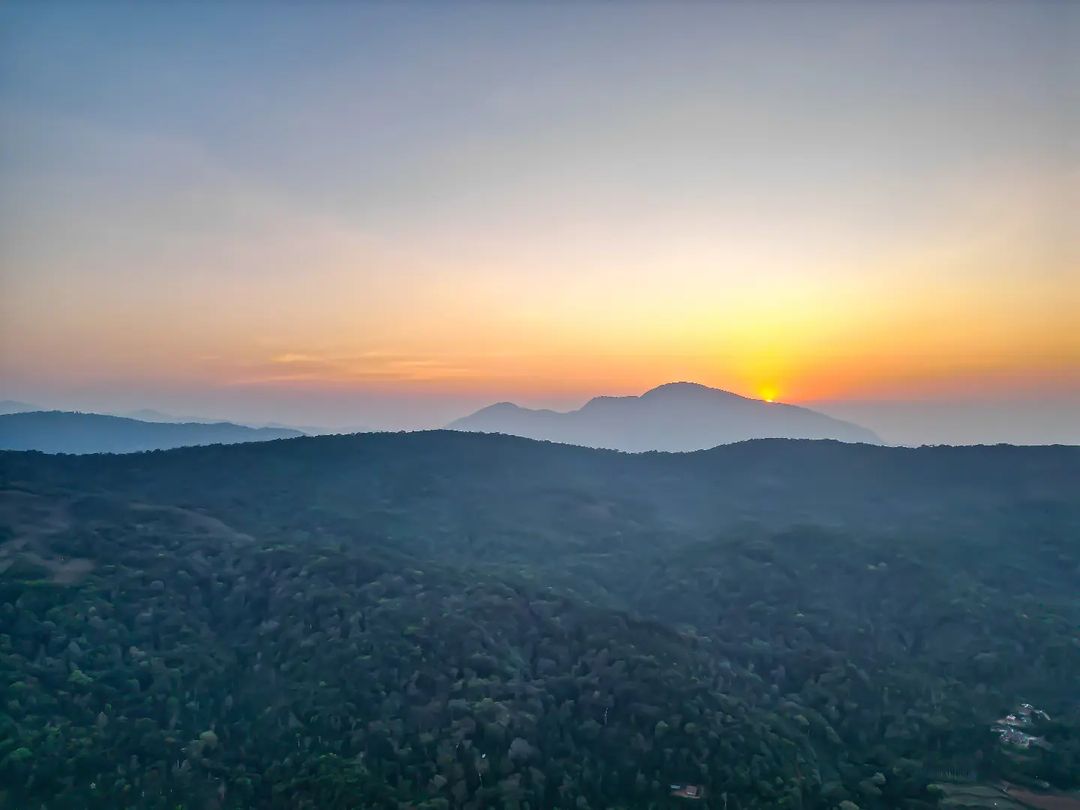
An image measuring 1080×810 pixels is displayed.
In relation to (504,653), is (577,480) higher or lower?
higher

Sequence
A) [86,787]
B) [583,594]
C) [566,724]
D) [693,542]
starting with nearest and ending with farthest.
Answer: [86,787] → [566,724] → [583,594] → [693,542]

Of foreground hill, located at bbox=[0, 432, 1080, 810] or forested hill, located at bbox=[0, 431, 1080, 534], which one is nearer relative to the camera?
foreground hill, located at bbox=[0, 432, 1080, 810]

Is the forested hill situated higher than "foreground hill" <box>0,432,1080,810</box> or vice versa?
the forested hill

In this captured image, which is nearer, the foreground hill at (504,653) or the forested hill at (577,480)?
the foreground hill at (504,653)

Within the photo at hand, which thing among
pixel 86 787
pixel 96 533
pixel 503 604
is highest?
pixel 96 533

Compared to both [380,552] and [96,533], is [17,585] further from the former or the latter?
[380,552]

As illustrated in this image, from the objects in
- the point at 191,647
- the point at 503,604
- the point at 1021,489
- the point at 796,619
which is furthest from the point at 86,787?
the point at 1021,489

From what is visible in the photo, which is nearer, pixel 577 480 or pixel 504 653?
pixel 504 653

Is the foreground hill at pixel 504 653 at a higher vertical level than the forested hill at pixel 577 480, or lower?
lower
